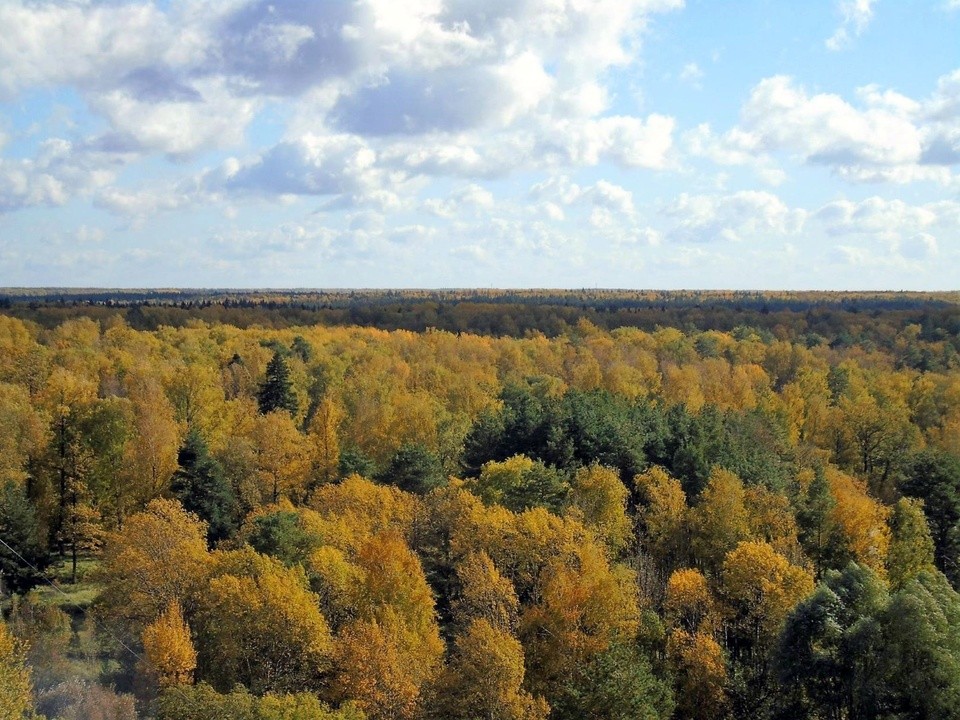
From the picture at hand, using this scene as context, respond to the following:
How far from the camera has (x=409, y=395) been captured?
215 feet

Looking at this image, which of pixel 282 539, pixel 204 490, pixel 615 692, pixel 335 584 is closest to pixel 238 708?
pixel 335 584

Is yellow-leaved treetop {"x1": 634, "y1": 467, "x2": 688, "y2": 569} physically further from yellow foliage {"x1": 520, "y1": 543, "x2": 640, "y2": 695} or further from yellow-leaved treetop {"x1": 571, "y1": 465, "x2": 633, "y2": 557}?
yellow foliage {"x1": 520, "y1": 543, "x2": 640, "y2": 695}

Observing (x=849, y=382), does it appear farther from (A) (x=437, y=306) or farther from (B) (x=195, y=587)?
(A) (x=437, y=306)

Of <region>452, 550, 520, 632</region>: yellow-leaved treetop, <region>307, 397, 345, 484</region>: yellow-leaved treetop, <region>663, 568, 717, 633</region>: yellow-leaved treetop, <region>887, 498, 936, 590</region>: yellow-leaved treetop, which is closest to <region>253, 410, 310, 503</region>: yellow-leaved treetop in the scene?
<region>307, 397, 345, 484</region>: yellow-leaved treetop

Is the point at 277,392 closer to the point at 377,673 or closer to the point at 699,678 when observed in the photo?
the point at 377,673

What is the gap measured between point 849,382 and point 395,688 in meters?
59.6

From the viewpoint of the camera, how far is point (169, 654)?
25.9 m

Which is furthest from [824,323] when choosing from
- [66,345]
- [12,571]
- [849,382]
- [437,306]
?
[12,571]

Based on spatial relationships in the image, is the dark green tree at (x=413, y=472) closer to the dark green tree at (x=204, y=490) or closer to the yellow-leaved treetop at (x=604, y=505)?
the yellow-leaved treetop at (x=604, y=505)

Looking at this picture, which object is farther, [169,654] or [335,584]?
[335,584]

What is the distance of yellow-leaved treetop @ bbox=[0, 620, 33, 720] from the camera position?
21.4 meters

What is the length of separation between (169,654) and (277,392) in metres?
39.4

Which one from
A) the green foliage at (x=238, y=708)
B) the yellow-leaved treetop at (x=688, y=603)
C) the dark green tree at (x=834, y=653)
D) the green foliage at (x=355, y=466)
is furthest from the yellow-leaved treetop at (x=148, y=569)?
the dark green tree at (x=834, y=653)

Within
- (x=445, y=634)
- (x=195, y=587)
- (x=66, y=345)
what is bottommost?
(x=445, y=634)
